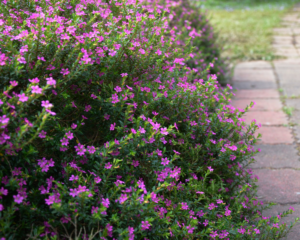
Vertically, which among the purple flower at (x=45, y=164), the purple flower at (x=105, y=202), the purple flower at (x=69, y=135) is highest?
the purple flower at (x=69, y=135)

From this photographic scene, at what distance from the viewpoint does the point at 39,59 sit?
1.67 meters

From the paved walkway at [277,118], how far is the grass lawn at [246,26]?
35 cm

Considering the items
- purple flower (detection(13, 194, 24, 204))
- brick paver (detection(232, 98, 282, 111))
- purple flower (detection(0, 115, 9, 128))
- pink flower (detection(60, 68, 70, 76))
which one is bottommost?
brick paver (detection(232, 98, 282, 111))

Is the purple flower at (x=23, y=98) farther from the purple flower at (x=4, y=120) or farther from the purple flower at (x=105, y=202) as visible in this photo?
the purple flower at (x=105, y=202)

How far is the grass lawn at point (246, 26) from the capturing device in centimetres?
671

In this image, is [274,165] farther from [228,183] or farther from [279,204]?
[228,183]

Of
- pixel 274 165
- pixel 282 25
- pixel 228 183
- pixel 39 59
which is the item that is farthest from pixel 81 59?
pixel 282 25

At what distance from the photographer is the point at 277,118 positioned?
4168mm

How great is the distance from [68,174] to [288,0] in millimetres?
15550

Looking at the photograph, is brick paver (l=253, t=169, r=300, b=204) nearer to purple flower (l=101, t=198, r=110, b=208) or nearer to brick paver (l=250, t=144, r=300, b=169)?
brick paver (l=250, t=144, r=300, b=169)

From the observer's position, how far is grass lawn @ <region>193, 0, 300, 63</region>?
6.71 m

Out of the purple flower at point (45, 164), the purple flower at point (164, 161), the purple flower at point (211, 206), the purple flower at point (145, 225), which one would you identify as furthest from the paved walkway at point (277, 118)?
the purple flower at point (45, 164)

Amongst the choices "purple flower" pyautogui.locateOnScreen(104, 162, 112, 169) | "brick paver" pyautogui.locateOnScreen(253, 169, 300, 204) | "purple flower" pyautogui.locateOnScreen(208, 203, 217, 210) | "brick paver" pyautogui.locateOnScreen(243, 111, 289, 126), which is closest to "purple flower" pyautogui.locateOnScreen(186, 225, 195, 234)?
"purple flower" pyautogui.locateOnScreen(208, 203, 217, 210)

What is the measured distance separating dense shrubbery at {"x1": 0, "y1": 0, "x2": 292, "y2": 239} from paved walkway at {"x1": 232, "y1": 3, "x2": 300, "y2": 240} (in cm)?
57
